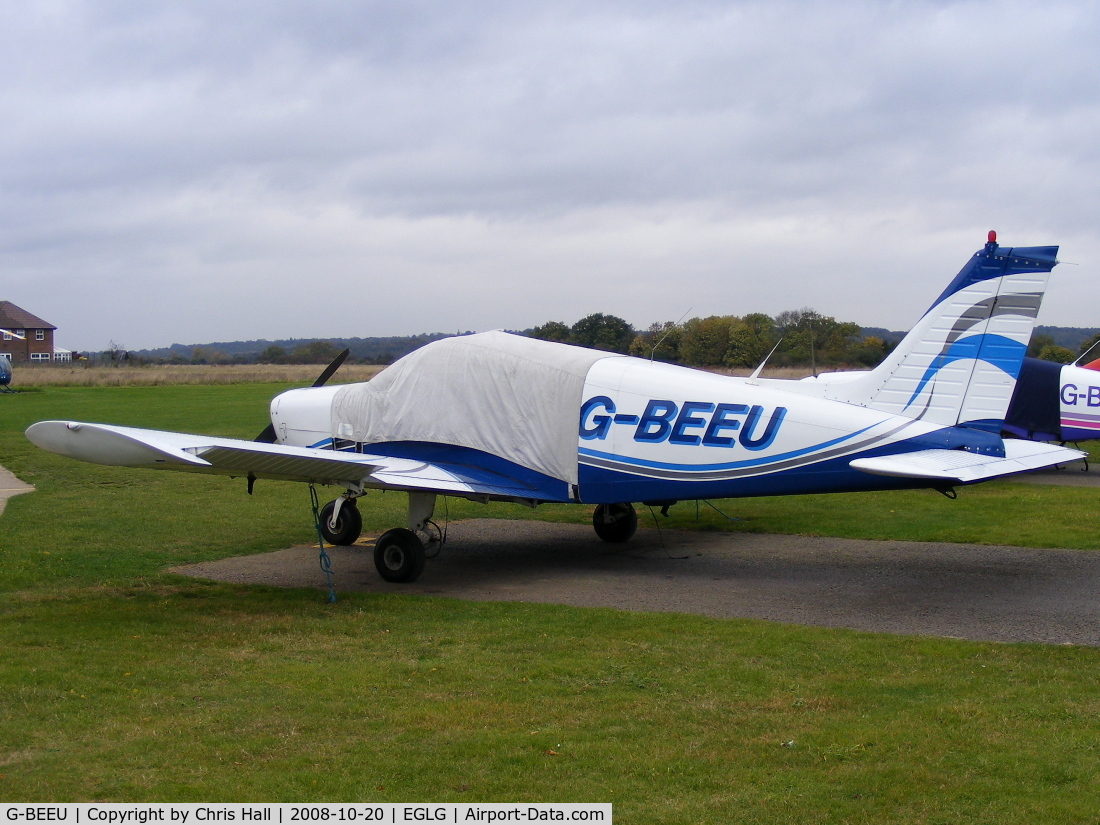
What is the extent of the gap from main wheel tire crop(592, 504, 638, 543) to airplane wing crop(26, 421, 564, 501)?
7.05 feet

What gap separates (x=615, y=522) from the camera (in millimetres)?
12641

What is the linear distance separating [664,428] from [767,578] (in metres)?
1.96

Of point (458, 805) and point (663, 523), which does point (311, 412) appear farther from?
point (458, 805)

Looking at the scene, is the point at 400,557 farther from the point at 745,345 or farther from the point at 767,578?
the point at 745,345

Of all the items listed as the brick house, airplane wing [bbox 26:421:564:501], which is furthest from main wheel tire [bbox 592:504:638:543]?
the brick house

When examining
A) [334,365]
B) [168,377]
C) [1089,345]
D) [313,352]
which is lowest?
[334,365]

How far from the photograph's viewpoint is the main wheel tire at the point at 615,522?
12.6 meters

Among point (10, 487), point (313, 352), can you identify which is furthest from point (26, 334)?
point (10, 487)

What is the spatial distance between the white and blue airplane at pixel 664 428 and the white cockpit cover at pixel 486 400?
2 centimetres

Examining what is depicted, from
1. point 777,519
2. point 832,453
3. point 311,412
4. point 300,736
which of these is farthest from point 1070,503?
point 300,736
